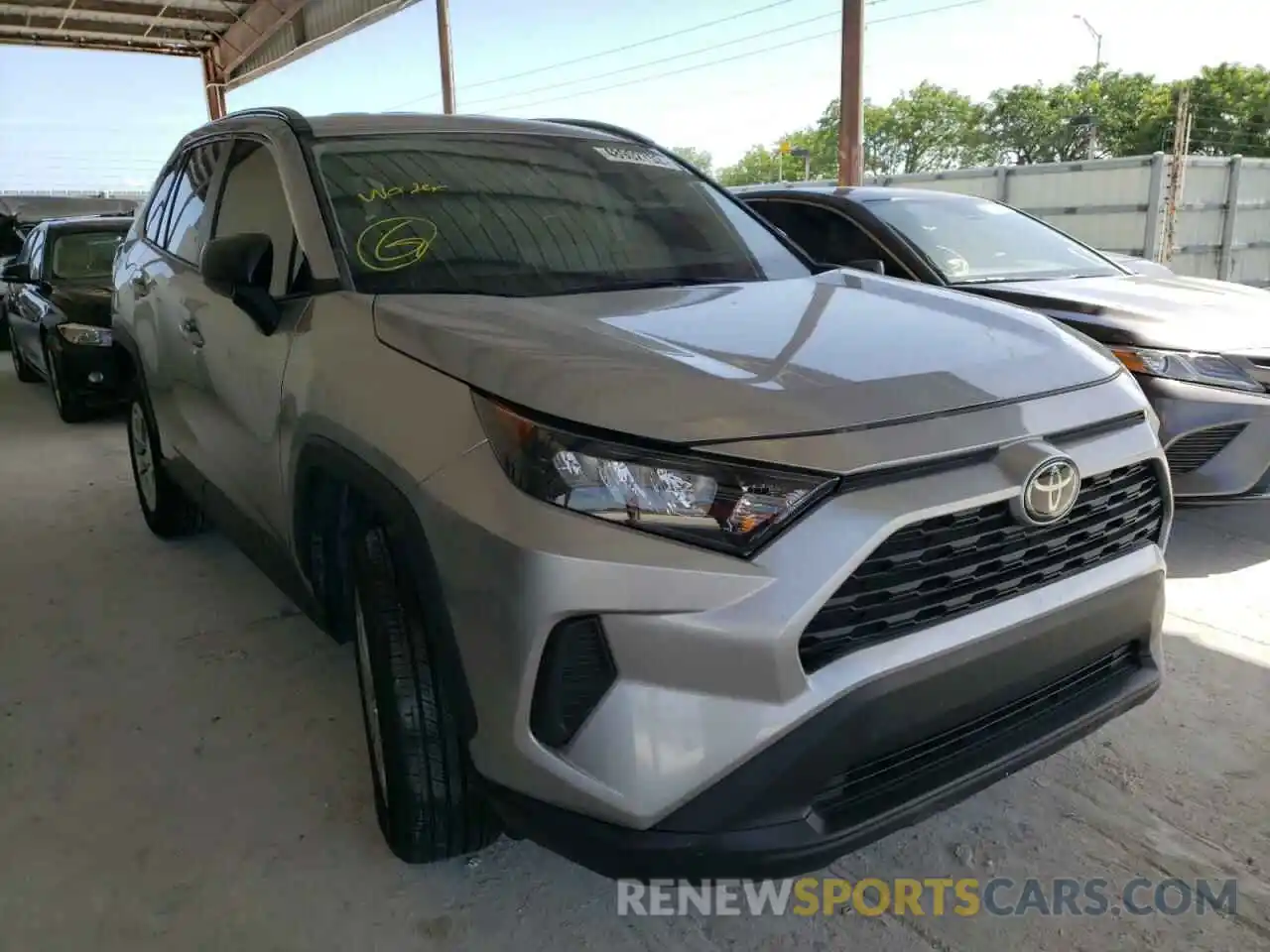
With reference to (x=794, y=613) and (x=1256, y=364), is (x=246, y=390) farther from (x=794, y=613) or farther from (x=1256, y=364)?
(x=1256, y=364)

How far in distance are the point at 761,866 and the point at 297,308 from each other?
1625 mm

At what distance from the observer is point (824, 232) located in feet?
16.0

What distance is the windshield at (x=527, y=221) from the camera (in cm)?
237

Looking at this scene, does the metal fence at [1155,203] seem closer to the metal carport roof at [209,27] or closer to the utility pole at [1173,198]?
the utility pole at [1173,198]

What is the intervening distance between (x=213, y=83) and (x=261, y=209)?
73.8 ft

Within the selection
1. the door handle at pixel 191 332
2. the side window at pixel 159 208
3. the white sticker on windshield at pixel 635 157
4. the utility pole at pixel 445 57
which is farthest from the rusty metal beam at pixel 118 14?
the white sticker on windshield at pixel 635 157

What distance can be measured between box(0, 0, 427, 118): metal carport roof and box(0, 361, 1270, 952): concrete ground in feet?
47.9

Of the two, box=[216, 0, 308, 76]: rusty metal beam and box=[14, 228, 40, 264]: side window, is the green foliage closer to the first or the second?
box=[216, 0, 308, 76]: rusty metal beam

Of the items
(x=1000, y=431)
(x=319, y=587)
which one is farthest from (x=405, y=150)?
(x=1000, y=431)

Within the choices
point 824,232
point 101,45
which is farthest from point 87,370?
point 101,45

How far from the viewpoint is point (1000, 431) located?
173 cm

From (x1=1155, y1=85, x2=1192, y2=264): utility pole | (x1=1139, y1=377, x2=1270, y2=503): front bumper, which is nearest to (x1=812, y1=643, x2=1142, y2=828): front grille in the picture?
(x1=1139, y1=377, x2=1270, y2=503): front bumper

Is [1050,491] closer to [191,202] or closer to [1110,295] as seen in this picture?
[1110,295]

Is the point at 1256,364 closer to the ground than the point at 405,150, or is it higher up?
closer to the ground
